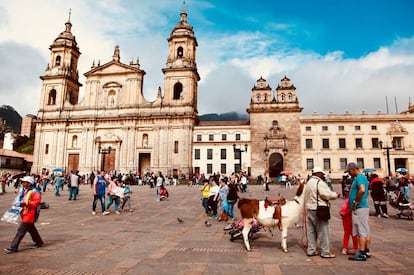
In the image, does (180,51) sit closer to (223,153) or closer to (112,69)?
(112,69)

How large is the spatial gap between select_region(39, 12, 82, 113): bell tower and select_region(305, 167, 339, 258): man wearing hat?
161 ft

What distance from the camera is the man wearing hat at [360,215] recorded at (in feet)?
18.5

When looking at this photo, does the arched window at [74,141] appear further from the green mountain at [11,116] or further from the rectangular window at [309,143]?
the green mountain at [11,116]

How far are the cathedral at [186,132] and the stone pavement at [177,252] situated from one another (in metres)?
32.6

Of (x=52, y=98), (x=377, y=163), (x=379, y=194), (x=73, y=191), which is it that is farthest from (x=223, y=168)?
(x=379, y=194)

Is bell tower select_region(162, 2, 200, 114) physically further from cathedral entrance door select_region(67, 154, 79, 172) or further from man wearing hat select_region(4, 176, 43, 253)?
man wearing hat select_region(4, 176, 43, 253)

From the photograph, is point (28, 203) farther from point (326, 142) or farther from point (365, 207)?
point (326, 142)

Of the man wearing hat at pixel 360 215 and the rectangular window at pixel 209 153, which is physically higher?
the rectangular window at pixel 209 153

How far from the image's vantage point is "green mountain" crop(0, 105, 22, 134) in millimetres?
115312

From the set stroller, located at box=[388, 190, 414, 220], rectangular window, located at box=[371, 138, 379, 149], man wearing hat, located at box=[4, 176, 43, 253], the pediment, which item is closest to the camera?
man wearing hat, located at box=[4, 176, 43, 253]

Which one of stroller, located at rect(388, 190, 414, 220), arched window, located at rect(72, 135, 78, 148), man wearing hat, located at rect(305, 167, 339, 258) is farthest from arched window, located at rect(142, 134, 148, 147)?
man wearing hat, located at rect(305, 167, 339, 258)

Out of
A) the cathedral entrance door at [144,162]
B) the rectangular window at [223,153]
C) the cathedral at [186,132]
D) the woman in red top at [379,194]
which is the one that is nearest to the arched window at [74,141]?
the cathedral at [186,132]

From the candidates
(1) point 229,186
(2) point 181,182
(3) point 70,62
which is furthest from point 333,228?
(3) point 70,62

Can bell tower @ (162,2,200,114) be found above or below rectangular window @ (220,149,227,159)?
above
